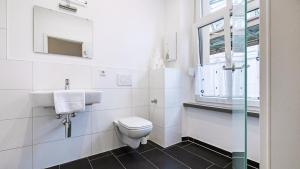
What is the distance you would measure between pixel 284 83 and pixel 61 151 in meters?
1.89

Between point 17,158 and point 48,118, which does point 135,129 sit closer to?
point 48,118

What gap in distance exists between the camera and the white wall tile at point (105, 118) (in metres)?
1.76

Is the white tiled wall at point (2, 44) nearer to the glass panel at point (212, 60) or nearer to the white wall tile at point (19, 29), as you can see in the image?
the white wall tile at point (19, 29)

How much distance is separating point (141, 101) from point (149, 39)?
0.98 m

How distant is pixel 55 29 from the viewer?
1537mm

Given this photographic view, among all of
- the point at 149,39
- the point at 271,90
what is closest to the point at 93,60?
the point at 149,39

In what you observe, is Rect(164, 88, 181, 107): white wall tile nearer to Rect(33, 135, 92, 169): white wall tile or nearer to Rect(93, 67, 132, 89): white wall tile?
Rect(93, 67, 132, 89): white wall tile

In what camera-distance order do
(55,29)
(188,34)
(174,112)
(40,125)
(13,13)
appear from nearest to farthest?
(13,13) < (40,125) < (55,29) < (174,112) < (188,34)

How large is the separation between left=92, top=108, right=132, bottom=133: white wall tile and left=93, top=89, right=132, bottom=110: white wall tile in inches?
2.4

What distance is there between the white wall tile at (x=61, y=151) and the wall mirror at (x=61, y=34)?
0.97m

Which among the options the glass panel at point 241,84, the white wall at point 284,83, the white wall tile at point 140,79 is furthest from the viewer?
the white wall tile at point 140,79

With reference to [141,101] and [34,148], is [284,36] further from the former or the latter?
[34,148]

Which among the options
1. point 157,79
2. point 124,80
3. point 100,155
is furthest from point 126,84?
point 100,155

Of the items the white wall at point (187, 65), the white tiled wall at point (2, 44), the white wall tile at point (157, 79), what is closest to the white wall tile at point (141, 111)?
the white wall tile at point (157, 79)
